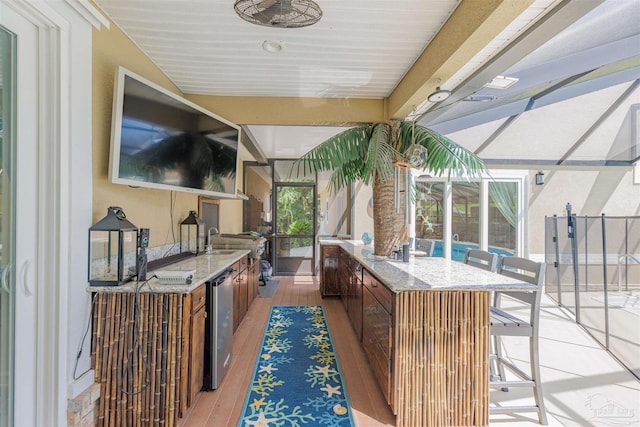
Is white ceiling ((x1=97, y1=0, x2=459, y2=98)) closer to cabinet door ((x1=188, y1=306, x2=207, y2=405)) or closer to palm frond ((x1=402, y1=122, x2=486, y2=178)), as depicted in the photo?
palm frond ((x1=402, y1=122, x2=486, y2=178))

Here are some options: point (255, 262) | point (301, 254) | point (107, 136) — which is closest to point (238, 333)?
point (255, 262)

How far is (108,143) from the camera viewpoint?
84.4 inches

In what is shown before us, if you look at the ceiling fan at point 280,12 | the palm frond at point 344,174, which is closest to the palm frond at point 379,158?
the palm frond at point 344,174

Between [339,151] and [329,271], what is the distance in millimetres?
2185

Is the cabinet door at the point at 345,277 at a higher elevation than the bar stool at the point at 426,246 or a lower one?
lower

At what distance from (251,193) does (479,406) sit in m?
5.51

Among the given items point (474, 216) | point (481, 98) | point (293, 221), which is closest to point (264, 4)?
point (481, 98)

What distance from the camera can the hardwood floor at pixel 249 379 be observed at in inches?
76.2

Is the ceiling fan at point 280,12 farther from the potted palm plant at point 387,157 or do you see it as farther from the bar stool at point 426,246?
the bar stool at point 426,246

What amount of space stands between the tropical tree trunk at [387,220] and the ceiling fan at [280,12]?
175cm

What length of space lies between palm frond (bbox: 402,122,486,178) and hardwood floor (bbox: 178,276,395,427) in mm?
2068

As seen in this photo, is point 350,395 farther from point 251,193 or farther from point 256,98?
point 251,193

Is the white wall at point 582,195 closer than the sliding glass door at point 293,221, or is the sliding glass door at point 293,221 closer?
the white wall at point 582,195

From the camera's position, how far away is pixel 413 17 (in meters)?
2.05
